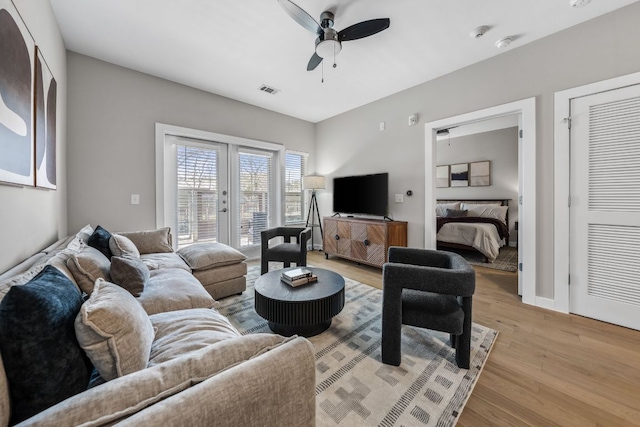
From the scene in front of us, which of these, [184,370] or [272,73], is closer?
[184,370]

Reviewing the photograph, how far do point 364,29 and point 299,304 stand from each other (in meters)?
2.31

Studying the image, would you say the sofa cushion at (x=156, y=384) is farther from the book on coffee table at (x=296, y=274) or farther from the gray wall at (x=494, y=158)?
the gray wall at (x=494, y=158)

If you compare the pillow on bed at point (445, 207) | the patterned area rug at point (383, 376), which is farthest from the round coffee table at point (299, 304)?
the pillow on bed at point (445, 207)

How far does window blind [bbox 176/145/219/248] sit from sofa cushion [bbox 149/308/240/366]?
2496mm

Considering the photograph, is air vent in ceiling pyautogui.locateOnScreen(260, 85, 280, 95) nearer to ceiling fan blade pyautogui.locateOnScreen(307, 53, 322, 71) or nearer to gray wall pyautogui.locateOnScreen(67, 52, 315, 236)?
gray wall pyautogui.locateOnScreen(67, 52, 315, 236)

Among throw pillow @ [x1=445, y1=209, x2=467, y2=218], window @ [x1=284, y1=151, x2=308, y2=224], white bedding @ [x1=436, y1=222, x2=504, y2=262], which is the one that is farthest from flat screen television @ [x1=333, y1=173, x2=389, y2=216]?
throw pillow @ [x1=445, y1=209, x2=467, y2=218]

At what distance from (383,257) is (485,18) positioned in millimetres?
2764

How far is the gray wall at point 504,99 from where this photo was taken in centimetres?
218

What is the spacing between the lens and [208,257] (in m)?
2.62

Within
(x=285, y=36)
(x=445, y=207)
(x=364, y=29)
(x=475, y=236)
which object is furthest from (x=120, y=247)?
(x=445, y=207)

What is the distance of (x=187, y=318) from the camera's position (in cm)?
136

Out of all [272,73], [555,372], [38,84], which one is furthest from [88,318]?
[272,73]

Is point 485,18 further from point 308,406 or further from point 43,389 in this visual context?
point 43,389

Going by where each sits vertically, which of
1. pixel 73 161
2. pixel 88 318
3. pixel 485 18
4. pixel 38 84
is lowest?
pixel 88 318
